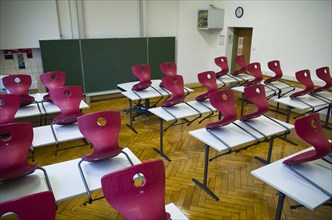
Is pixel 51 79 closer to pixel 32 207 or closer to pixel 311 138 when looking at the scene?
pixel 32 207

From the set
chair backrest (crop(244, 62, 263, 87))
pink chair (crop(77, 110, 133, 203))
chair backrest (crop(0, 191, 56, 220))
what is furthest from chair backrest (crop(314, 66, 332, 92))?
chair backrest (crop(0, 191, 56, 220))

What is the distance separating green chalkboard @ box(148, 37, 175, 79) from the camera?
7.32 metres

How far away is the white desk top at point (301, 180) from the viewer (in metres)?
2.05

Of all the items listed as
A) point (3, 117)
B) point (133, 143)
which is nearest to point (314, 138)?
point (133, 143)

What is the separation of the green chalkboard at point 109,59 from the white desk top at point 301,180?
179 inches

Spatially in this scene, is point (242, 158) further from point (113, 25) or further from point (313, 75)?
point (113, 25)

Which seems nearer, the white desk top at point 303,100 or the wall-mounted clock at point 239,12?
the white desk top at point 303,100

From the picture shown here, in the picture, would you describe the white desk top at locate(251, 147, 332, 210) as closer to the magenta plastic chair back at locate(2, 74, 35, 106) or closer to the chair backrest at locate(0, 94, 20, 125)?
the chair backrest at locate(0, 94, 20, 125)

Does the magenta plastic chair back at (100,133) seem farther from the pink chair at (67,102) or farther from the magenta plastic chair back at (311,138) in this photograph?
the magenta plastic chair back at (311,138)

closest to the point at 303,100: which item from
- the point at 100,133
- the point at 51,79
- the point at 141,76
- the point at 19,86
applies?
the point at 141,76

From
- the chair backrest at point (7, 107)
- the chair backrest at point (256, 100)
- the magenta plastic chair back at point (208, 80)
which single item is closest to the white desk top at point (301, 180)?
the chair backrest at point (256, 100)

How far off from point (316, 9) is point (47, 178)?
608cm

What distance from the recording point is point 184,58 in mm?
8062

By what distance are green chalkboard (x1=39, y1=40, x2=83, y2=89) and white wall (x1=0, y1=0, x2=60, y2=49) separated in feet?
0.63
